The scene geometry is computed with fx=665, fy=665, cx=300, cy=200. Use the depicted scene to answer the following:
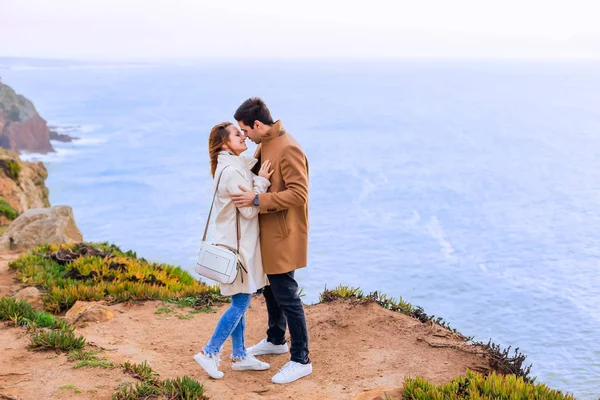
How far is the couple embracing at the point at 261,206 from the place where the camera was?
5.95 metres

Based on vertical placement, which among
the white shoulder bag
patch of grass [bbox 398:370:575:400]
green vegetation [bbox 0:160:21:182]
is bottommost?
green vegetation [bbox 0:160:21:182]

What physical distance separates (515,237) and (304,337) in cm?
6987

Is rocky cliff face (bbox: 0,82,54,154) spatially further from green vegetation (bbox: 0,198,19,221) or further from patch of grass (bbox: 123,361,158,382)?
patch of grass (bbox: 123,361,158,382)

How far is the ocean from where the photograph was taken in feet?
172

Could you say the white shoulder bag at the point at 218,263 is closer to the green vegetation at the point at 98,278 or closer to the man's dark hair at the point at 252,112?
the man's dark hair at the point at 252,112

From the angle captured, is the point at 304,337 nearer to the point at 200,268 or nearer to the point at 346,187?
the point at 200,268

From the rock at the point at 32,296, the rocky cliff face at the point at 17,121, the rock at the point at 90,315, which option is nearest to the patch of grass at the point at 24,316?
the rock at the point at 90,315

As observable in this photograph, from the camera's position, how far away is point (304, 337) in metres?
6.46

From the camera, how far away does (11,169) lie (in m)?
24.3

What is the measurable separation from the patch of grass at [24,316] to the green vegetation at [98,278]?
1365 mm

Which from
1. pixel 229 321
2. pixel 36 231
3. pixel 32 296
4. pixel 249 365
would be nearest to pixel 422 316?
pixel 249 365

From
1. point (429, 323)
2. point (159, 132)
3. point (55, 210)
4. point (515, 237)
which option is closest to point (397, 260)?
point (515, 237)

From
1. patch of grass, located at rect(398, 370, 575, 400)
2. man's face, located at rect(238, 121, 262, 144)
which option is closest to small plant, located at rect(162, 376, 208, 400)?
patch of grass, located at rect(398, 370, 575, 400)

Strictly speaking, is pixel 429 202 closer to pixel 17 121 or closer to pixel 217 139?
pixel 17 121
